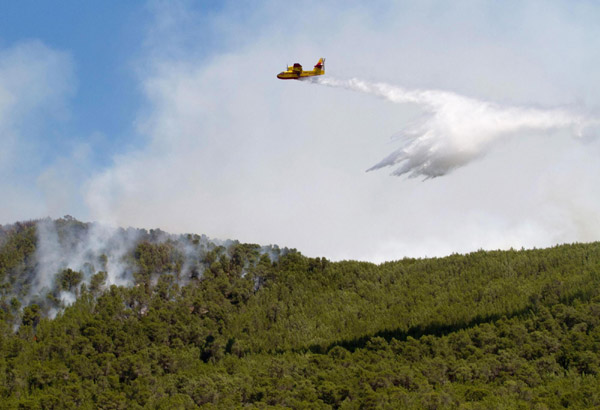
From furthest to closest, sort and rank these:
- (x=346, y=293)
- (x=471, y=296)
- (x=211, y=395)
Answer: (x=346, y=293)
(x=471, y=296)
(x=211, y=395)

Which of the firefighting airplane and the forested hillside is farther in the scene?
the forested hillside

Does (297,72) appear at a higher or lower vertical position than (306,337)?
higher

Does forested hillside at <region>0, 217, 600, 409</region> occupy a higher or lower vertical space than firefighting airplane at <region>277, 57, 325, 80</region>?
lower

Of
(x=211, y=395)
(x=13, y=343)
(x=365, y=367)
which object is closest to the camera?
(x=211, y=395)

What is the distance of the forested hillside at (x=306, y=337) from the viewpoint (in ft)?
382

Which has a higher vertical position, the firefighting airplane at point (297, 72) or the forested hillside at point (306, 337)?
the firefighting airplane at point (297, 72)

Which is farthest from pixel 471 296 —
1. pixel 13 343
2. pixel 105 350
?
pixel 13 343

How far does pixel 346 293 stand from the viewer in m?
193

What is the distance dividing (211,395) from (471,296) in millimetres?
81830

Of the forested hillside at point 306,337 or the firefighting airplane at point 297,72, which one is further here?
the forested hillside at point 306,337

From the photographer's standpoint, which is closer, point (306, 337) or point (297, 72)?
point (297, 72)

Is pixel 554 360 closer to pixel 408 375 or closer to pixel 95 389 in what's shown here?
pixel 408 375

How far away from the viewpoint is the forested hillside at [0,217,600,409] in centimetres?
11631

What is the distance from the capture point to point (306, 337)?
16662 cm
